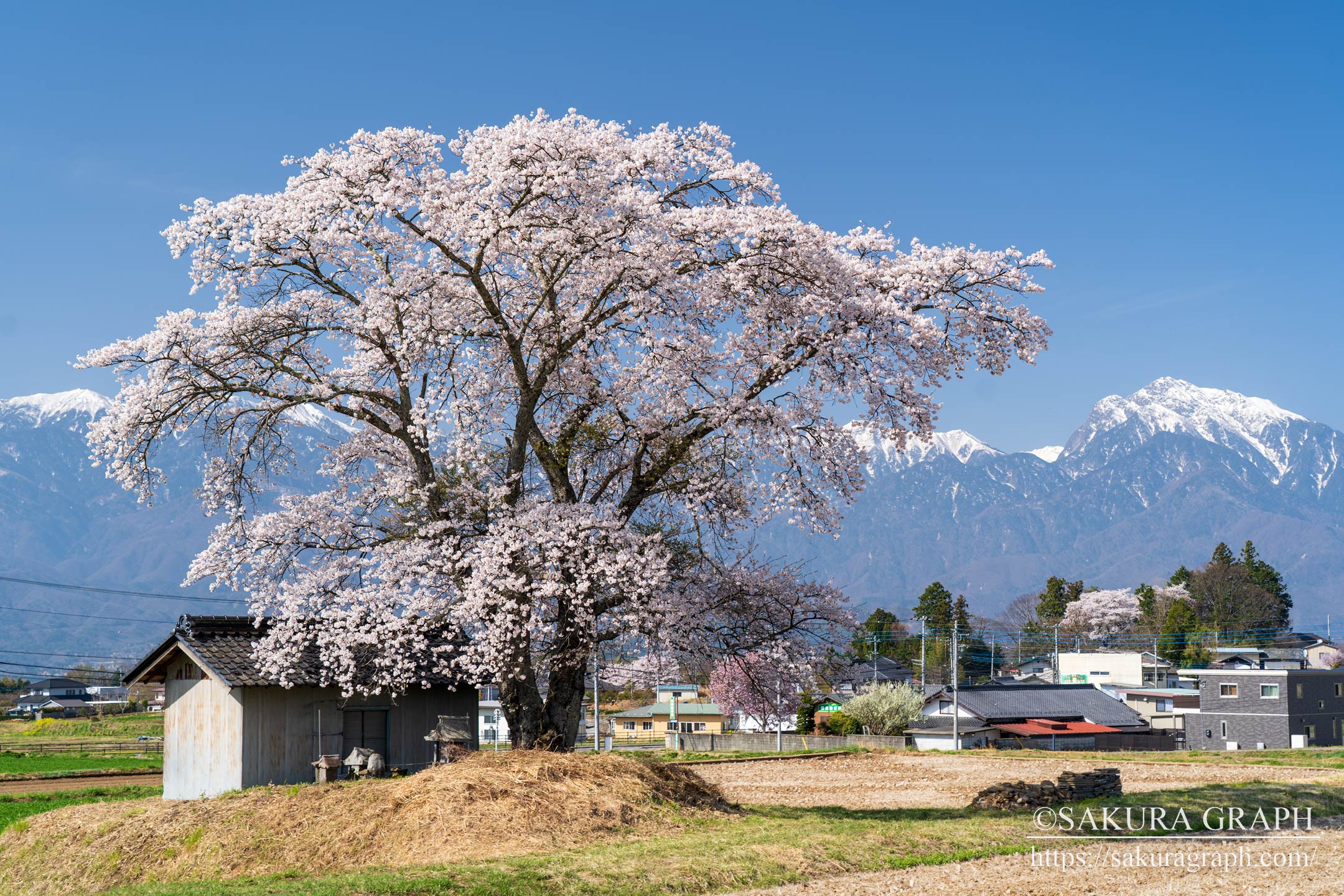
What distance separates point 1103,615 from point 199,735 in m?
125

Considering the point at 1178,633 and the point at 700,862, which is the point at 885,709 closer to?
the point at 700,862

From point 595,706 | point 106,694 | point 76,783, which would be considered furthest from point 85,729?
point 106,694

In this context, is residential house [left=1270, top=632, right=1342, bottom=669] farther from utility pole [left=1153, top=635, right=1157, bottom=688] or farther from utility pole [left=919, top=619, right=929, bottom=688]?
utility pole [left=919, top=619, right=929, bottom=688]

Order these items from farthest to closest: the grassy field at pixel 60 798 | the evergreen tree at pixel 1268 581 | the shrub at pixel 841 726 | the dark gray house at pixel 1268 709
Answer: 1. the evergreen tree at pixel 1268 581
2. the dark gray house at pixel 1268 709
3. the shrub at pixel 841 726
4. the grassy field at pixel 60 798

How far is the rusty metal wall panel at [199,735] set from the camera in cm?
2488

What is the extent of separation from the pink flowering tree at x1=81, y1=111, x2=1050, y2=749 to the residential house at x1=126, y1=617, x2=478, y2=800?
2.83 m

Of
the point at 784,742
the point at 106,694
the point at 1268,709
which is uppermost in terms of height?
the point at 784,742

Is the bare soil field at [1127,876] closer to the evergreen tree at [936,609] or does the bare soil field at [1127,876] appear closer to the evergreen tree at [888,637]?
the evergreen tree at [936,609]

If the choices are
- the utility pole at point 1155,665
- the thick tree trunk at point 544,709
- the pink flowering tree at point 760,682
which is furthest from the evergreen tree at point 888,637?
the thick tree trunk at point 544,709

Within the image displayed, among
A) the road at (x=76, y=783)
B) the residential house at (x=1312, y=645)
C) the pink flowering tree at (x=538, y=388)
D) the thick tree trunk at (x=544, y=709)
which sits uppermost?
the pink flowering tree at (x=538, y=388)

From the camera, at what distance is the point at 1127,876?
1503cm

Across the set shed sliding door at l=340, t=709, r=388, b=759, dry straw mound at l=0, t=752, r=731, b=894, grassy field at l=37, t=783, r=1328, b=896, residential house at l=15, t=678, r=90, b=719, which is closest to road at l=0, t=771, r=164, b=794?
shed sliding door at l=340, t=709, r=388, b=759

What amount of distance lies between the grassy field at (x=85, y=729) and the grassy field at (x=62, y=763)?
1029 centimetres

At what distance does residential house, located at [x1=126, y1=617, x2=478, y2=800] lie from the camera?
24.8m
